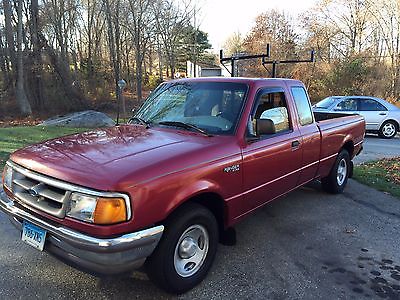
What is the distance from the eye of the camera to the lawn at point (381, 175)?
20.7ft

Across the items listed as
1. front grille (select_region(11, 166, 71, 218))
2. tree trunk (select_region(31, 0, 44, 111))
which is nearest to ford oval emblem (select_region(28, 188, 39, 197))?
front grille (select_region(11, 166, 71, 218))

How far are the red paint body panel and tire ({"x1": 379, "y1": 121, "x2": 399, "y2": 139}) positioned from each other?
1073 cm

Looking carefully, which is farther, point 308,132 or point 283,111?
point 308,132

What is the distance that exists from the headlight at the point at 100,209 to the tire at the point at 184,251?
0.48m

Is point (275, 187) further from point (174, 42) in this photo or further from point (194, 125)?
point (174, 42)

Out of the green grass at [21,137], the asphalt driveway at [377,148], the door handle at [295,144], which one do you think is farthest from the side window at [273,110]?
the green grass at [21,137]

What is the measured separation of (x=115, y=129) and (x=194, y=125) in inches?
36.4

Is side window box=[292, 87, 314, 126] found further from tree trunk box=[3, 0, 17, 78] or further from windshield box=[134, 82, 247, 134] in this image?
tree trunk box=[3, 0, 17, 78]

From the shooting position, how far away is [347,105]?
13438 mm

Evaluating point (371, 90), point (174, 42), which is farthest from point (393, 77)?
point (174, 42)

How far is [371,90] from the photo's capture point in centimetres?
2236

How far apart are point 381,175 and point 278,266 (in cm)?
472

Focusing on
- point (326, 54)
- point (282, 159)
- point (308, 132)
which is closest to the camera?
point (282, 159)

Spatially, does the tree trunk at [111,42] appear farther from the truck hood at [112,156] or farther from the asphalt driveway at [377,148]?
the truck hood at [112,156]
